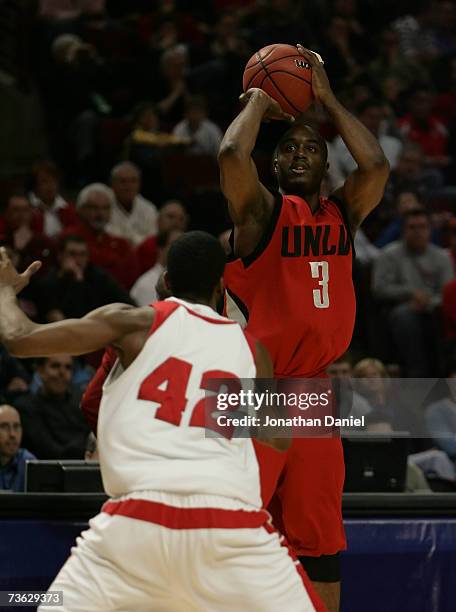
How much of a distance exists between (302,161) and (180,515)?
1869mm

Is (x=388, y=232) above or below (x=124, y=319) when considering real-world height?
above

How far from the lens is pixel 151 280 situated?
9070 millimetres

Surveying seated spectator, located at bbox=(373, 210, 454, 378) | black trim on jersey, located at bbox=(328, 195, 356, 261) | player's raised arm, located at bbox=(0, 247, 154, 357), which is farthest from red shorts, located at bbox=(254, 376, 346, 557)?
seated spectator, located at bbox=(373, 210, 454, 378)

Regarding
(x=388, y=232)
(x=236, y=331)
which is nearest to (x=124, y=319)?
(x=236, y=331)

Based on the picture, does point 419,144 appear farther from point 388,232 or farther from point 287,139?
point 287,139

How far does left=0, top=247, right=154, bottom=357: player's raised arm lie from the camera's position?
383 centimetres

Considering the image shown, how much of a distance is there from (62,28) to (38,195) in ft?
10.2

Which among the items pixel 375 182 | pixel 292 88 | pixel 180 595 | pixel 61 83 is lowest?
pixel 180 595

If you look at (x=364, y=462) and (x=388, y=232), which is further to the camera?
(x=388, y=232)

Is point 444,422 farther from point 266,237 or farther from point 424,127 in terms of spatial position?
point 424,127

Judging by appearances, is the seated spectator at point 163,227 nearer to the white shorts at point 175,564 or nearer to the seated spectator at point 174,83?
the seated spectator at point 174,83

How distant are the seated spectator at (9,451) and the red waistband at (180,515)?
2.56 m

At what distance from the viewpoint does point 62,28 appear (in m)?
12.6

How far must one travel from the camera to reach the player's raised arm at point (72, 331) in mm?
3834
